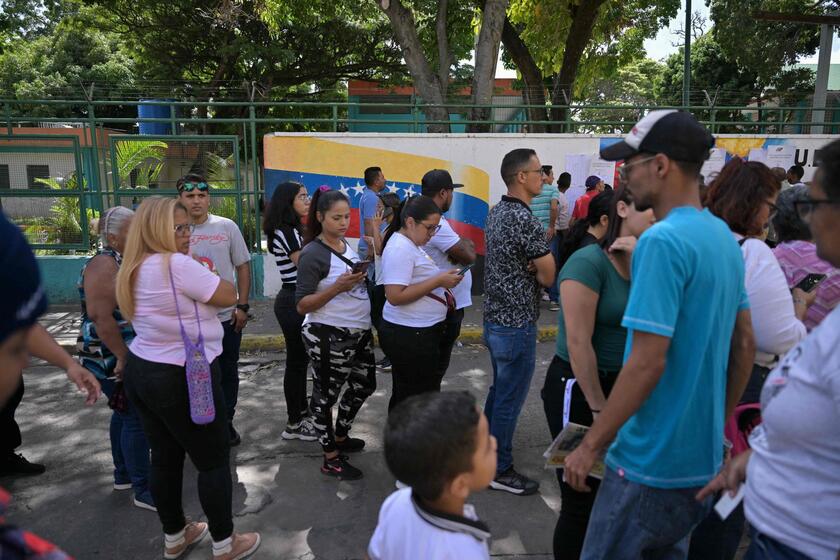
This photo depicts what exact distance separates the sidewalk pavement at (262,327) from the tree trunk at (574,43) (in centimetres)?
588

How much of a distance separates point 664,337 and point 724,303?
0.23m

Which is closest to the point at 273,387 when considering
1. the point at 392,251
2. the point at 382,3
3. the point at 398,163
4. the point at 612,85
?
the point at 392,251

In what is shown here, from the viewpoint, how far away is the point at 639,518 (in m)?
1.79

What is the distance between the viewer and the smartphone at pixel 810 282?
273cm

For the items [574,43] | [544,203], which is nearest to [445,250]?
[544,203]

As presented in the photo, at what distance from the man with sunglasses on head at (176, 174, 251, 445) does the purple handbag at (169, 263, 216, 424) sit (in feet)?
4.45

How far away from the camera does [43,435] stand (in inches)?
177

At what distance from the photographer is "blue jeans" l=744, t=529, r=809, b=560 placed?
1485 millimetres

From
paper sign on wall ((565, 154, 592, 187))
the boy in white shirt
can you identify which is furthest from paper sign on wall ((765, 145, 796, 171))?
the boy in white shirt

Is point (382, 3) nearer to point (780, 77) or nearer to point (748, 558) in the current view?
point (748, 558)

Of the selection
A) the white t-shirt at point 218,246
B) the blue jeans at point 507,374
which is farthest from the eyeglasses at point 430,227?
the white t-shirt at point 218,246

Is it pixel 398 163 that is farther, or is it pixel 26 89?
pixel 26 89

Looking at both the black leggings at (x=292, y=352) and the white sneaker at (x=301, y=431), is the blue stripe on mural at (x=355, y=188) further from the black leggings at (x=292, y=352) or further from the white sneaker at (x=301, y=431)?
the white sneaker at (x=301, y=431)

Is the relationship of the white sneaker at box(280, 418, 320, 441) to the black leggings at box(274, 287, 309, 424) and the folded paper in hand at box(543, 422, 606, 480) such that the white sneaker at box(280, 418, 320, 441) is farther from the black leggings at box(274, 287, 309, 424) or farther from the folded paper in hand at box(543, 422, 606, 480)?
the folded paper in hand at box(543, 422, 606, 480)
